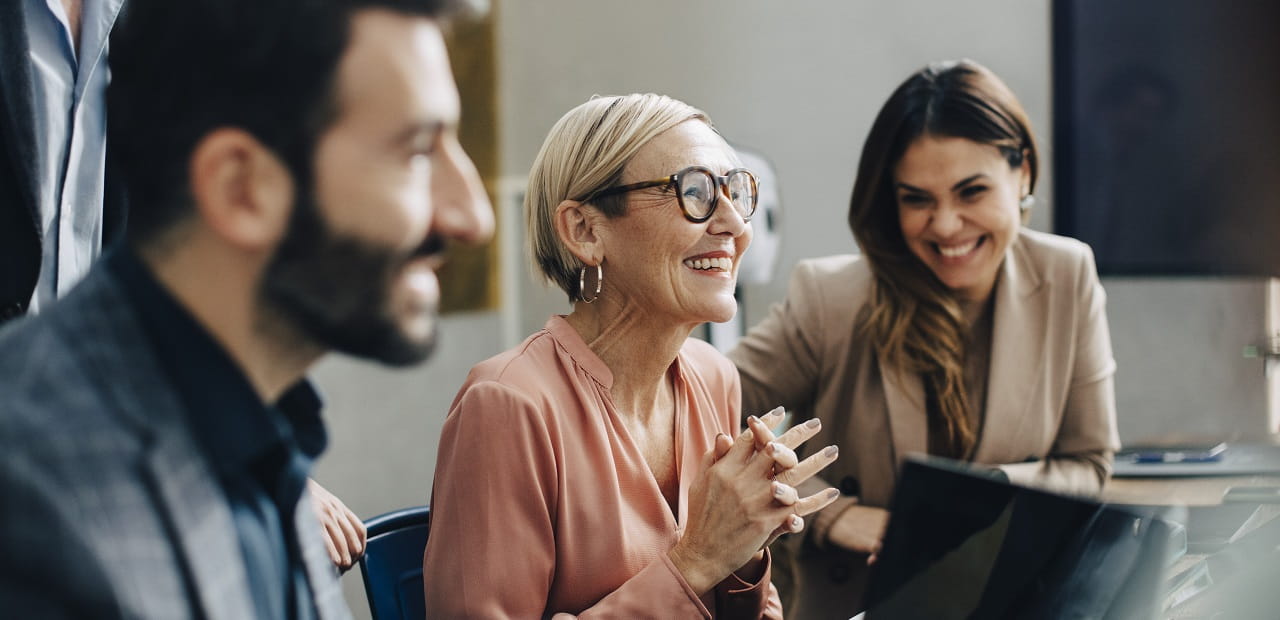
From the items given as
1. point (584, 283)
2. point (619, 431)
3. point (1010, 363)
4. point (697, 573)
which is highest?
point (584, 283)

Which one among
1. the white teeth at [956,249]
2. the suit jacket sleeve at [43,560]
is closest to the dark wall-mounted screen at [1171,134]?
the white teeth at [956,249]

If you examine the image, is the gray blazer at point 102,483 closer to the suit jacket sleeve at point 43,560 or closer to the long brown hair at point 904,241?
the suit jacket sleeve at point 43,560

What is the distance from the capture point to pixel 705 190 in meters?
1.35

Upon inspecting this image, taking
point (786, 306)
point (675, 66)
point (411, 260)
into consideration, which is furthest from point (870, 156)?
point (675, 66)

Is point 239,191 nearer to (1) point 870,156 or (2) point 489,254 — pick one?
(1) point 870,156

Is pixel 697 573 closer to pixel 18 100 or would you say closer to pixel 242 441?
pixel 242 441

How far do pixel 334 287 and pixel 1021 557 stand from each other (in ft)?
2.37

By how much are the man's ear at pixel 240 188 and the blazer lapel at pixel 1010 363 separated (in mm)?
1707

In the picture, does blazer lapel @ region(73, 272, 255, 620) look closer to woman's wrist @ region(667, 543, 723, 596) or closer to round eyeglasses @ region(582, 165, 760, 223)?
woman's wrist @ region(667, 543, 723, 596)

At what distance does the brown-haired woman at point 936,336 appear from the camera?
77.4 inches

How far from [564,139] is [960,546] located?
0.70 m

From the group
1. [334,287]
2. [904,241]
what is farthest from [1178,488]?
[334,287]

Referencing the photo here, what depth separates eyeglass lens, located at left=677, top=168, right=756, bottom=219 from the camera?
133 cm

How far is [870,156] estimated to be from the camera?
202 centimetres
